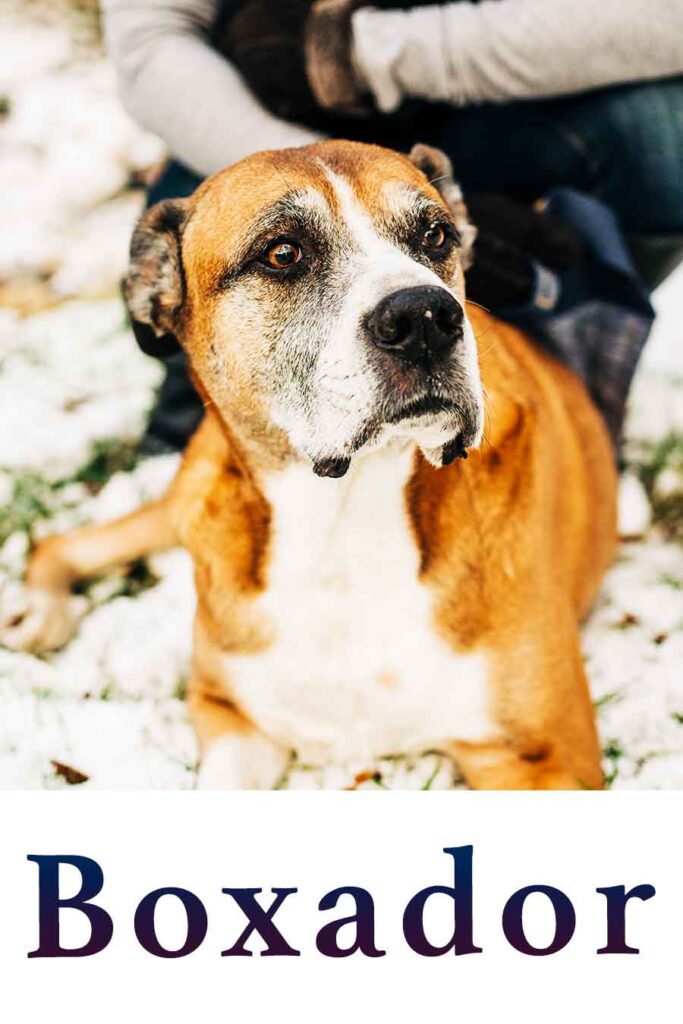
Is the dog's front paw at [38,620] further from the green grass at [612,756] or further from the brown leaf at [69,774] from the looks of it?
the green grass at [612,756]

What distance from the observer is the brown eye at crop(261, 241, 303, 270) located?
2047 millimetres

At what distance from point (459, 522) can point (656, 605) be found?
3.31ft

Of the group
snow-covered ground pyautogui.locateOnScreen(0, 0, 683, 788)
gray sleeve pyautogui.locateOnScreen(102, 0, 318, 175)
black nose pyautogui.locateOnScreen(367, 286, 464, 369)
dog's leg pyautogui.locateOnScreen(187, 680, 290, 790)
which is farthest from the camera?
gray sleeve pyautogui.locateOnScreen(102, 0, 318, 175)

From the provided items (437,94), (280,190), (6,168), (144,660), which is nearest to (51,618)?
(144,660)

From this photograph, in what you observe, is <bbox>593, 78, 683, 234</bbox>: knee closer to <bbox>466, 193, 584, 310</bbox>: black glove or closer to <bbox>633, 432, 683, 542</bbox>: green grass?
<bbox>466, 193, 584, 310</bbox>: black glove

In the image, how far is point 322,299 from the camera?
1962 mm

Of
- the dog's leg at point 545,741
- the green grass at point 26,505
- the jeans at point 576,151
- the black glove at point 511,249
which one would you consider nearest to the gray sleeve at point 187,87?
the jeans at point 576,151

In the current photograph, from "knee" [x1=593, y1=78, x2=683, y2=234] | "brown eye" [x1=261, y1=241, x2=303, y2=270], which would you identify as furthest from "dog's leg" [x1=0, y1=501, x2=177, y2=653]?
"knee" [x1=593, y1=78, x2=683, y2=234]

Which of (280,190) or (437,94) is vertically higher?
(437,94)

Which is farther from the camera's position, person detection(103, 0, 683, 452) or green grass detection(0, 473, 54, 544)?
green grass detection(0, 473, 54, 544)

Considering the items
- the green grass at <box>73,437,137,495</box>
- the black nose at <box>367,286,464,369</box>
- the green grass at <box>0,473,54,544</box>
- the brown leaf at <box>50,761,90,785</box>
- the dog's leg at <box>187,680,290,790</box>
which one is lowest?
the brown leaf at <box>50,761,90,785</box>

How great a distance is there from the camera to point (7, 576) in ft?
10.5

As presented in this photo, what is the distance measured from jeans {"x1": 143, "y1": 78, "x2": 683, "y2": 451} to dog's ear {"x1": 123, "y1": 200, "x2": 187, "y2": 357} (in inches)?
43.1

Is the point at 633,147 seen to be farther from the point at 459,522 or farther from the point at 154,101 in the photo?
the point at 459,522
